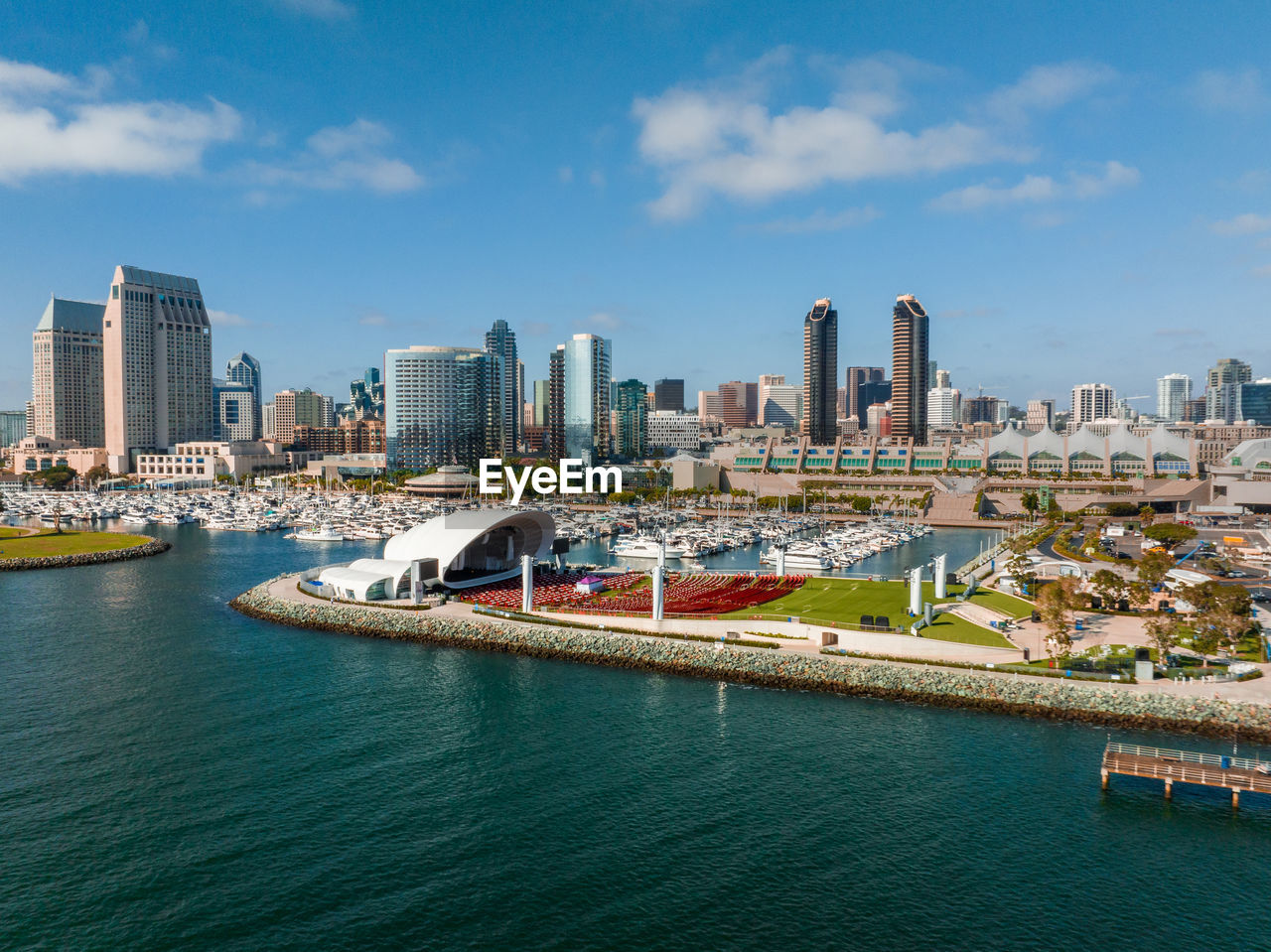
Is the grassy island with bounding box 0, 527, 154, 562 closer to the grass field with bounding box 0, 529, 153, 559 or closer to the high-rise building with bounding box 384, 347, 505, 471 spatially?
the grass field with bounding box 0, 529, 153, 559

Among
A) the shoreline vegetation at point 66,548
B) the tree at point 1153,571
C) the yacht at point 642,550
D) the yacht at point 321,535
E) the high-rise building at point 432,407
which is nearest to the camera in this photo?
the tree at point 1153,571

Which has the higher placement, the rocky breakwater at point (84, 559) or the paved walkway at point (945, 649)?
the paved walkway at point (945, 649)

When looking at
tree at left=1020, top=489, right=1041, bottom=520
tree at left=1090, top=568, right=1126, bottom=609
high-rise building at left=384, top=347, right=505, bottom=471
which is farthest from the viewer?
high-rise building at left=384, top=347, right=505, bottom=471

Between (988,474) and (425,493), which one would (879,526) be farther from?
(425,493)

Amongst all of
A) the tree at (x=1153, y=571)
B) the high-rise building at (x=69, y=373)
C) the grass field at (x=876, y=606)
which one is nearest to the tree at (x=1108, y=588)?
the tree at (x=1153, y=571)

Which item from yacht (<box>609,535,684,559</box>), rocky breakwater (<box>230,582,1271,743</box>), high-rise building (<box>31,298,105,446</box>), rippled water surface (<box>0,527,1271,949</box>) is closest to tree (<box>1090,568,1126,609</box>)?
rocky breakwater (<box>230,582,1271,743</box>)

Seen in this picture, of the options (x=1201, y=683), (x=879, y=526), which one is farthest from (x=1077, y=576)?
(x=879, y=526)

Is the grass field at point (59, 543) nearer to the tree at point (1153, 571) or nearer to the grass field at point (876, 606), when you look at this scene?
the grass field at point (876, 606)
